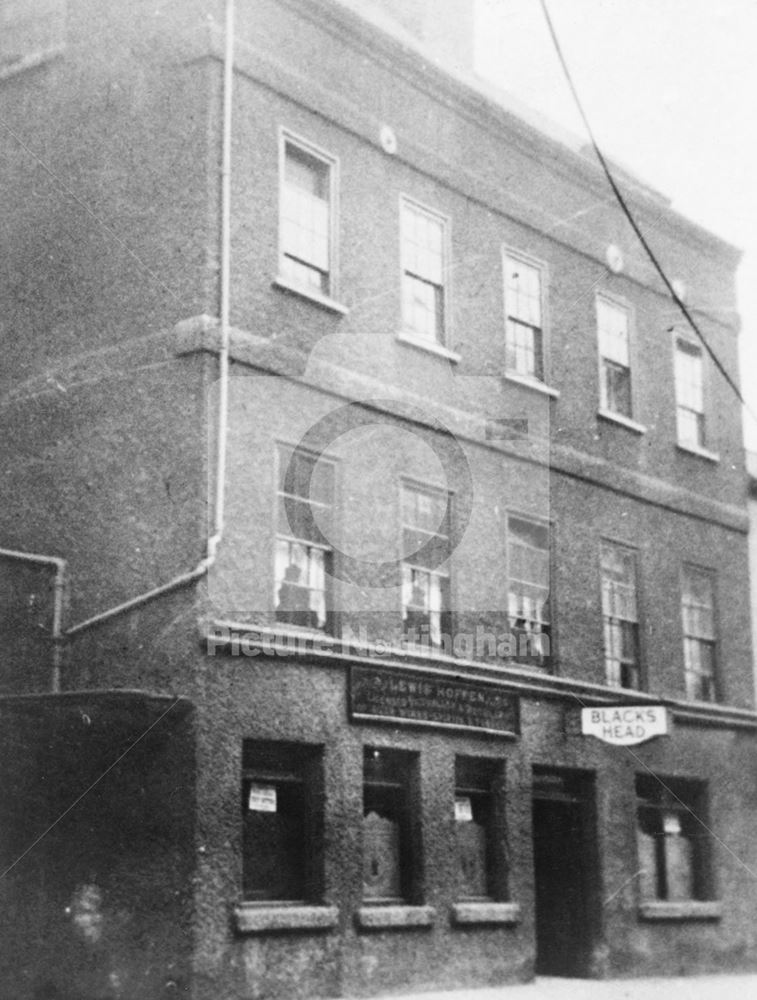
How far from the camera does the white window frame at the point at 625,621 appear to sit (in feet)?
65.3

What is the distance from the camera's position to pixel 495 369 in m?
18.9

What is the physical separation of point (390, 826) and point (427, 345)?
5.60 m

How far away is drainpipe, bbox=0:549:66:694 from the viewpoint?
15180 millimetres

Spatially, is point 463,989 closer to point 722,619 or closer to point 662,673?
point 662,673

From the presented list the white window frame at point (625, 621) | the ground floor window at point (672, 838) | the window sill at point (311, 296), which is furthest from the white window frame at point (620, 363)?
the window sill at point (311, 296)

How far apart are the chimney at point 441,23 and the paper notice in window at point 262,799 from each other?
1121cm

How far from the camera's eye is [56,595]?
15430 millimetres

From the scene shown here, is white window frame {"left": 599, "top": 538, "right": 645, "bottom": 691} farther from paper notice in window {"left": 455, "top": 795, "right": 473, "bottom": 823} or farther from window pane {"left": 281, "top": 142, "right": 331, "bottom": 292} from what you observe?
window pane {"left": 281, "top": 142, "right": 331, "bottom": 292}

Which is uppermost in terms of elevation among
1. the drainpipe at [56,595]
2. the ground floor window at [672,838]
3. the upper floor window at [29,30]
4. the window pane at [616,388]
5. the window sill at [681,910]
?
the upper floor window at [29,30]

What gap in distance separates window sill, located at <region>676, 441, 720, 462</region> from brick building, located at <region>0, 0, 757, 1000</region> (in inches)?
43.3

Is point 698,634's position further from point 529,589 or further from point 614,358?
point 614,358

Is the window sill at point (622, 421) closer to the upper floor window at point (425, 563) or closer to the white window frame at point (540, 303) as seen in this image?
the white window frame at point (540, 303)

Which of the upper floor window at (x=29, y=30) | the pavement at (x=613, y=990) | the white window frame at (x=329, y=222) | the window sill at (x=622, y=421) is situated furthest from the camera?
the window sill at (x=622, y=421)

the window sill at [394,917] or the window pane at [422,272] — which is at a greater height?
the window pane at [422,272]
